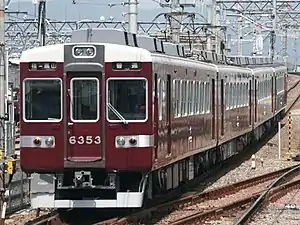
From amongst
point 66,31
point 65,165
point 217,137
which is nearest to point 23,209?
point 65,165

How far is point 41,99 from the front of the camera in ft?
38.8

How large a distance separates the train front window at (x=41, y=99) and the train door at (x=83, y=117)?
0.19 meters

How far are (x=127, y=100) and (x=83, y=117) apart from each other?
2.30 ft

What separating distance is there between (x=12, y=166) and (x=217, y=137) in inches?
364

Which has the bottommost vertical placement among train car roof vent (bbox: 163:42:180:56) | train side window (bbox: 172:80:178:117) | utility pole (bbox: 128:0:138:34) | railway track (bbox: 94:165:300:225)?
railway track (bbox: 94:165:300:225)

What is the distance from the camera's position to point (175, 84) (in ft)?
46.1

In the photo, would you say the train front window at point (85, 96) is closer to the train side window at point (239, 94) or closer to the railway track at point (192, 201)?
the railway track at point (192, 201)

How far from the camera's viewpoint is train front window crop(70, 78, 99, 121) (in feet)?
38.6

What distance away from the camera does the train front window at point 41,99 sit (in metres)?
11.8

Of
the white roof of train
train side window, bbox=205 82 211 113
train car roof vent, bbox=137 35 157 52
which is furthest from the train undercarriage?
train side window, bbox=205 82 211 113

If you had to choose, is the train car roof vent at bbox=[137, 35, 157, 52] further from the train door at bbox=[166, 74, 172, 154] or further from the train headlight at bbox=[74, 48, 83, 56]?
the train headlight at bbox=[74, 48, 83, 56]

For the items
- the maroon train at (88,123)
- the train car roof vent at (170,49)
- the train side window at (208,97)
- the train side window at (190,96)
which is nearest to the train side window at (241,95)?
the train side window at (208,97)

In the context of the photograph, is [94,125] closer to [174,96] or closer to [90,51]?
[90,51]

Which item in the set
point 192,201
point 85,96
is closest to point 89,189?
point 85,96
